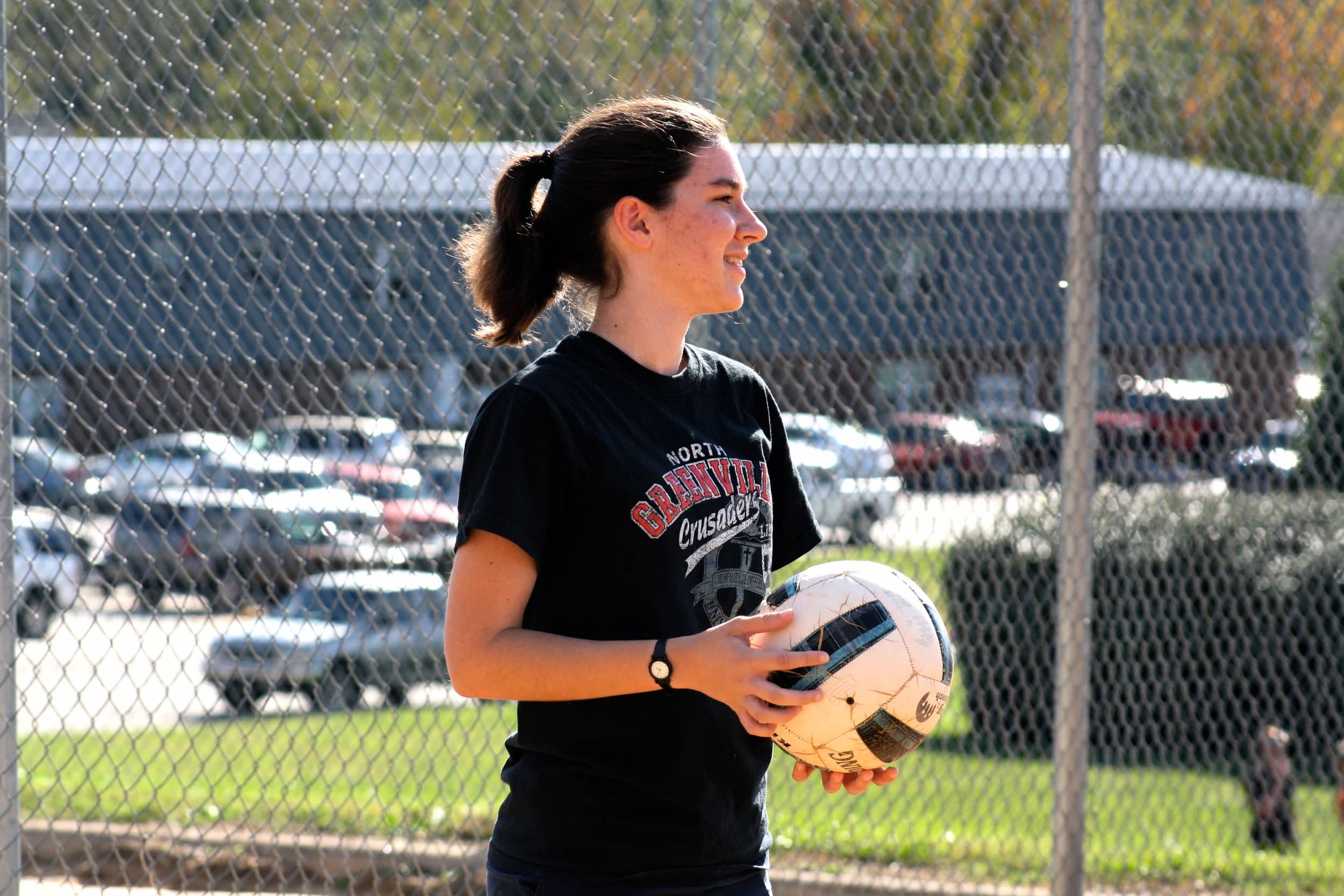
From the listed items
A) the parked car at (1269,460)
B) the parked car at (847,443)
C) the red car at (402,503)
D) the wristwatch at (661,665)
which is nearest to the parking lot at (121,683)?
the red car at (402,503)

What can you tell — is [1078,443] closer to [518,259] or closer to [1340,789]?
[518,259]

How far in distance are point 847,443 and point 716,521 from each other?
4159 mm

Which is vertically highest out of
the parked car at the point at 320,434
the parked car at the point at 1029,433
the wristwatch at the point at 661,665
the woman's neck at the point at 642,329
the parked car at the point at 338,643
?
the parked car at the point at 1029,433

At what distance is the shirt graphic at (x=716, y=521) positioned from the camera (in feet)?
6.73

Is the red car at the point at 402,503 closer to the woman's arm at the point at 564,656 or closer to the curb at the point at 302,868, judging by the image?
the curb at the point at 302,868

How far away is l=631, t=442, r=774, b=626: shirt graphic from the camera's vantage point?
2.05 metres

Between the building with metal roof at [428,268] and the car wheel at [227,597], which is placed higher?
the building with metal roof at [428,268]

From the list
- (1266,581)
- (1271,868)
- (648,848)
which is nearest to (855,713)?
(648,848)

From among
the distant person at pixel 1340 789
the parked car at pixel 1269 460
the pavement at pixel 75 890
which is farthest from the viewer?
the parked car at pixel 1269 460

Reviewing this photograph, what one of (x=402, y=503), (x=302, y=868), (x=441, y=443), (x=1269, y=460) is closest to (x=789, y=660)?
(x=302, y=868)

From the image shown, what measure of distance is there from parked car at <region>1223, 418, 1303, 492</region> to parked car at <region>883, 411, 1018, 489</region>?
3.69 ft

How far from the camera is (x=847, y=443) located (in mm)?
6219

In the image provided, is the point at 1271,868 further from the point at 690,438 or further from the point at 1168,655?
the point at 690,438

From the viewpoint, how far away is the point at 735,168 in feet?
7.35
